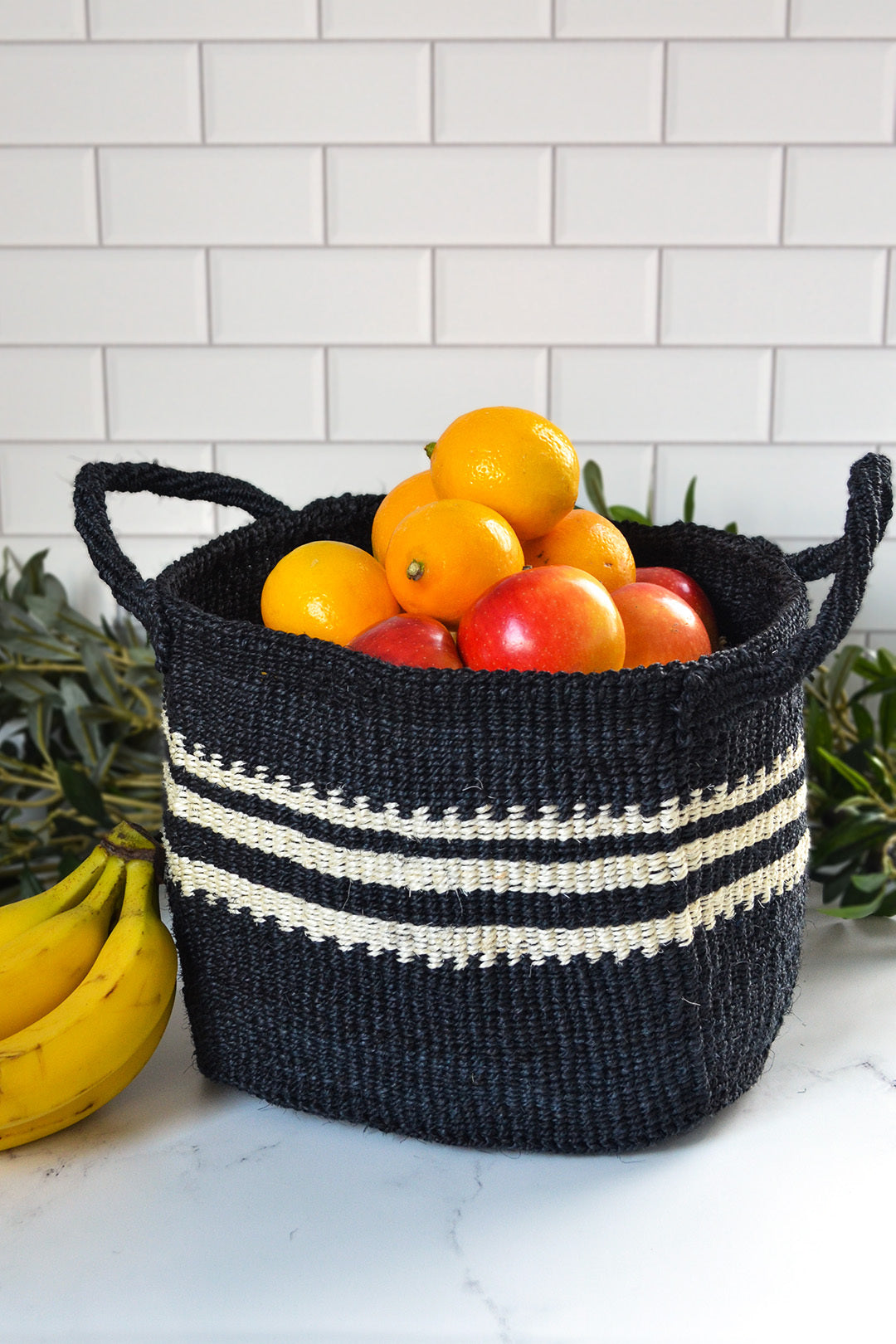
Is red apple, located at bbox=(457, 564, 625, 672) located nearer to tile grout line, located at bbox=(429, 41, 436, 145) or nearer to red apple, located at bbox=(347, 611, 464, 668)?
red apple, located at bbox=(347, 611, 464, 668)

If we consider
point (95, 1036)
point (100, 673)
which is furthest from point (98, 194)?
point (95, 1036)

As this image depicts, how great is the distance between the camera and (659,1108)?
0.48 meters

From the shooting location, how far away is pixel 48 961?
20.2 inches

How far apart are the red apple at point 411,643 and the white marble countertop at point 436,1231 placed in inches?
8.7

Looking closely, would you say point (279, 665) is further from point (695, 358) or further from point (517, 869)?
point (695, 358)

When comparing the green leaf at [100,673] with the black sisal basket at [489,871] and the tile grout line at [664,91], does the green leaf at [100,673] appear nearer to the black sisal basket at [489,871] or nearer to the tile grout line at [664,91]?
the black sisal basket at [489,871]

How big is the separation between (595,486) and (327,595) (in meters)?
0.43

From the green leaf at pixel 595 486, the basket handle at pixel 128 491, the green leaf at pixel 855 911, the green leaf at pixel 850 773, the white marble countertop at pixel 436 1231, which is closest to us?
the white marble countertop at pixel 436 1231

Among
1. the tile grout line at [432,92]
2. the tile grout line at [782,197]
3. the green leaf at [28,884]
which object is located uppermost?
the tile grout line at [432,92]

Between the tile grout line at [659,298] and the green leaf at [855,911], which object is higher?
the tile grout line at [659,298]

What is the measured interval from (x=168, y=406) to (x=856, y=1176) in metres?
0.78

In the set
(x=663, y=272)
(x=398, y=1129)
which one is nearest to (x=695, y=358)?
(x=663, y=272)

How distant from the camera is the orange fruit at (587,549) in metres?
0.57

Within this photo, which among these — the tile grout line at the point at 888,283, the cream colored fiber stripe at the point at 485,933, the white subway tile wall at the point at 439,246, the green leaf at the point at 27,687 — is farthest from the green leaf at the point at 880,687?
the green leaf at the point at 27,687
